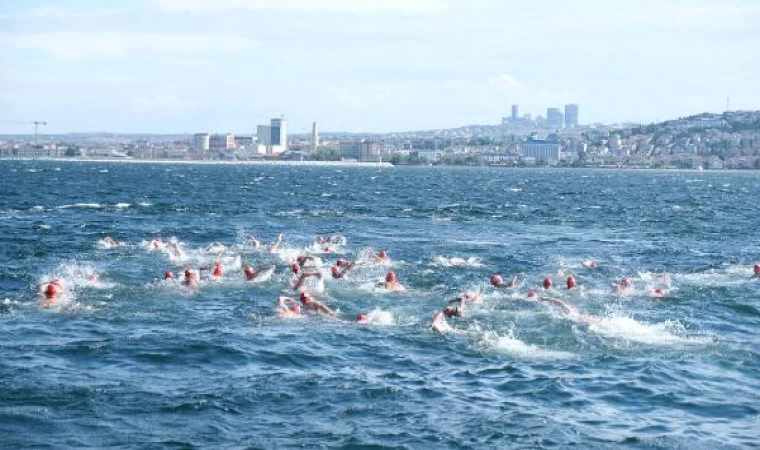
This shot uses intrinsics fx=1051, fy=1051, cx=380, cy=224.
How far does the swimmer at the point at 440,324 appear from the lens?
84.6 feet

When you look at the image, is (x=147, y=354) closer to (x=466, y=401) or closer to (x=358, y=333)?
(x=358, y=333)

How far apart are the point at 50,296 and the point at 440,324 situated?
35.5 ft

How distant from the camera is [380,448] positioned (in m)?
16.8

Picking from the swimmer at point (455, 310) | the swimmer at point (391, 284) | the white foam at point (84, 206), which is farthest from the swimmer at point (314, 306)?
the white foam at point (84, 206)

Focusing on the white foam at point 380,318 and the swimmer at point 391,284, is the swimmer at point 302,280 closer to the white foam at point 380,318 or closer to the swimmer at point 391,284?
the swimmer at point 391,284

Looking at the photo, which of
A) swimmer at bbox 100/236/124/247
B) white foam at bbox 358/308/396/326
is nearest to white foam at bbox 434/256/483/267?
white foam at bbox 358/308/396/326

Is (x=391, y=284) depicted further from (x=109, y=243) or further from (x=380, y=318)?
(x=109, y=243)

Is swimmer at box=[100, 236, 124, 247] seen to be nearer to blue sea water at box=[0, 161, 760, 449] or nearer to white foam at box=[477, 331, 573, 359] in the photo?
blue sea water at box=[0, 161, 760, 449]

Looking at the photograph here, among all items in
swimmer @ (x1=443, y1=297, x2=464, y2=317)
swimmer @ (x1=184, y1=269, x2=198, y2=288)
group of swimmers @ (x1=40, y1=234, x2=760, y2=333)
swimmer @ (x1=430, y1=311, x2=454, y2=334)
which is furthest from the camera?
swimmer @ (x1=184, y1=269, x2=198, y2=288)

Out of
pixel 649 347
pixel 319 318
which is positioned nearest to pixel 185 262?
pixel 319 318

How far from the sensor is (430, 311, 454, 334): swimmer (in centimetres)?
2578

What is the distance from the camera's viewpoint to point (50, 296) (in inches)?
1130

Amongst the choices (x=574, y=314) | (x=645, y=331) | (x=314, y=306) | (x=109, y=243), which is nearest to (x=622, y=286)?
(x=574, y=314)

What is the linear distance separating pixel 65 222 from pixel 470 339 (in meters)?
38.7
